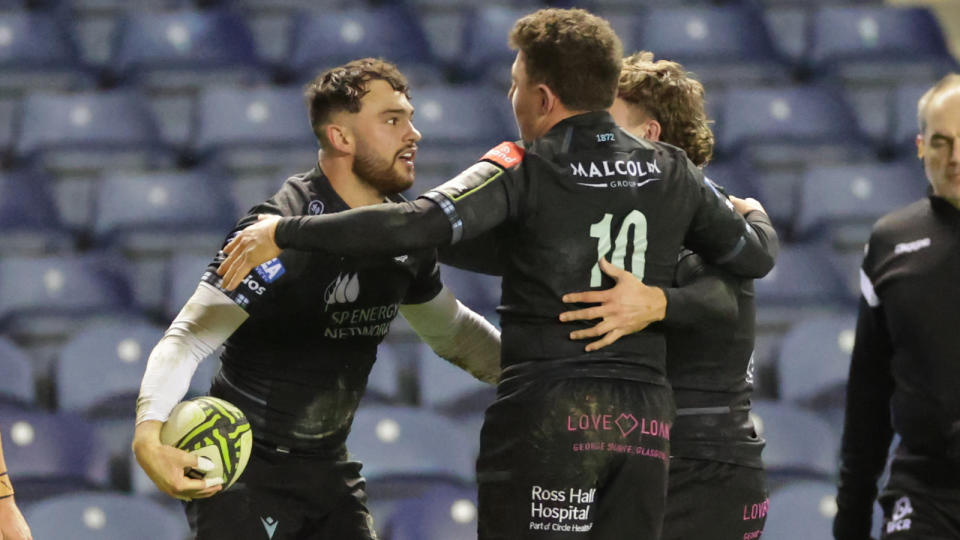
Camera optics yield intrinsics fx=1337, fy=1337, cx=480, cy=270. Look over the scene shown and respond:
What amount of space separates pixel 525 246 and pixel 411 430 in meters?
2.60

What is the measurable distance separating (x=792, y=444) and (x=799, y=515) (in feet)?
1.72

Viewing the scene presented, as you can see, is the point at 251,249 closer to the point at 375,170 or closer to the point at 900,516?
the point at 375,170

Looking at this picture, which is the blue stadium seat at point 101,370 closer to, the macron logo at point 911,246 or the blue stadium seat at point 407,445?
the blue stadium seat at point 407,445

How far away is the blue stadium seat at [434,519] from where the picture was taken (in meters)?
5.25

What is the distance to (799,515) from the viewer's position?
5.56 metres

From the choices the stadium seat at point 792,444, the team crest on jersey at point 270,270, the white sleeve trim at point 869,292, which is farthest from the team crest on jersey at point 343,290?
the stadium seat at point 792,444

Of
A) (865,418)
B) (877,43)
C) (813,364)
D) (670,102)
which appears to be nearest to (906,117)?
(877,43)

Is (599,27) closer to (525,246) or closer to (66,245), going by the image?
(525,246)

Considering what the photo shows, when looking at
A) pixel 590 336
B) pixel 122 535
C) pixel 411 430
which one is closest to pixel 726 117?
pixel 411 430

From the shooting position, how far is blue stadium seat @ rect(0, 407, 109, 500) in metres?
5.62

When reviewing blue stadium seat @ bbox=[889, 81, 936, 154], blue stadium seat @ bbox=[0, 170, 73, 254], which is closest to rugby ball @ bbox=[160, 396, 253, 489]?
blue stadium seat @ bbox=[0, 170, 73, 254]

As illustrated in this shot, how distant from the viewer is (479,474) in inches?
136

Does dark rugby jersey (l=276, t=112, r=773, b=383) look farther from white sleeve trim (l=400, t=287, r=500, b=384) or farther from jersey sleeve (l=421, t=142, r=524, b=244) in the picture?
white sleeve trim (l=400, t=287, r=500, b=384)

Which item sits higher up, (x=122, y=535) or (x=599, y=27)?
(x=599, y=27)
